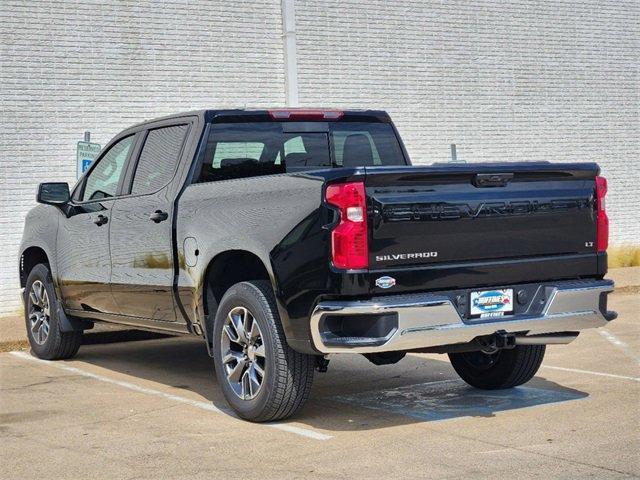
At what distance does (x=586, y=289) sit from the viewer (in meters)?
7.38

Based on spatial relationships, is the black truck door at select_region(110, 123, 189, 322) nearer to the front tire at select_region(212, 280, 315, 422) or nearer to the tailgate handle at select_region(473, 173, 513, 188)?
the front tire at select_region(212, 280, 315, 422)

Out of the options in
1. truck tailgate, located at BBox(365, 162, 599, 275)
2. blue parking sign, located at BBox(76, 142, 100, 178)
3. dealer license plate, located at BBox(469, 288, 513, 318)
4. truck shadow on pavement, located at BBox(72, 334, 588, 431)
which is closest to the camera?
truck tailgate, located at BBox(365, 162, 599, 275)

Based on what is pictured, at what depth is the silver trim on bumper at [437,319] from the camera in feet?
21.5

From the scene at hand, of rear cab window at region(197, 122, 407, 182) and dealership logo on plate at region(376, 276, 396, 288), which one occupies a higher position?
rear cab window at region(197, 122, 407, 182)

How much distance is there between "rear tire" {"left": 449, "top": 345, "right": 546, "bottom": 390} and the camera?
8.32 m

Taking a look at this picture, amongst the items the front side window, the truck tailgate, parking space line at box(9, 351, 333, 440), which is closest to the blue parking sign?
parking space line at box(9, 351, 333, 440)

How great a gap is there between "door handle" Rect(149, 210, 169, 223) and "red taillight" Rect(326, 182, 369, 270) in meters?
2.16

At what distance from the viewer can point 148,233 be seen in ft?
28.3

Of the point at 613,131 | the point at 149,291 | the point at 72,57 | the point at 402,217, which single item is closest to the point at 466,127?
the point at 613,131

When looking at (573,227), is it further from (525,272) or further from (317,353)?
(317,353)

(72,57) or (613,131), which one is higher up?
(72,57)

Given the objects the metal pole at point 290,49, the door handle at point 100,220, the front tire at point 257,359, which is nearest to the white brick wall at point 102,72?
the metal pole at point 290,49

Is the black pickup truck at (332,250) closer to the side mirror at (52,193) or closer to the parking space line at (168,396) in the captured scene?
the parking space line at (168,396)

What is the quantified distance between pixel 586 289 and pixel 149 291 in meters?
3.31
